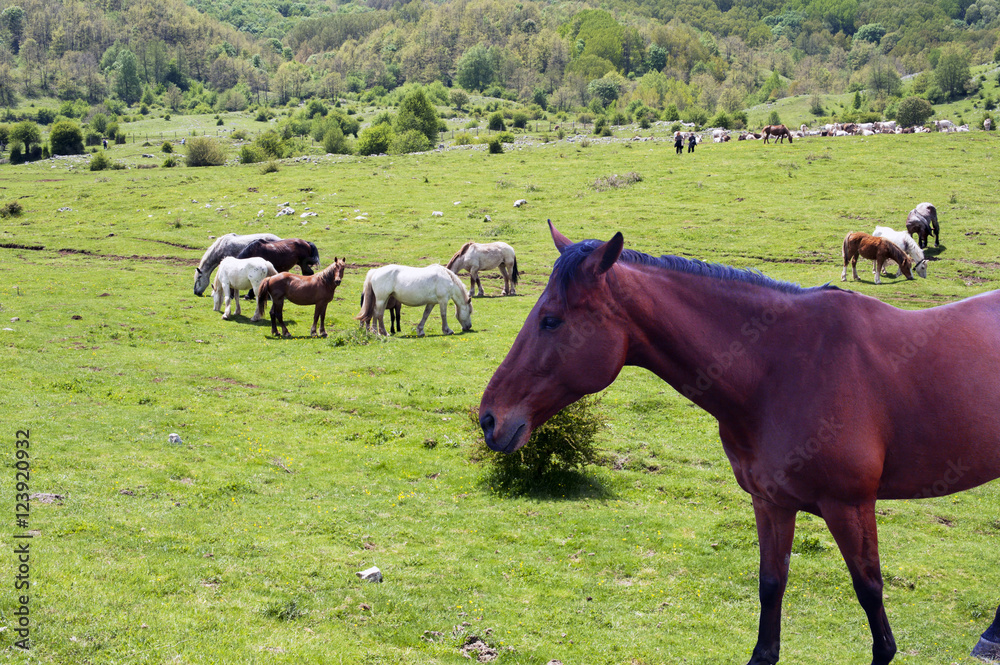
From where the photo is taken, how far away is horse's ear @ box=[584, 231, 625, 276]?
3.87m

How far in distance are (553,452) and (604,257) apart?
24.0 ft

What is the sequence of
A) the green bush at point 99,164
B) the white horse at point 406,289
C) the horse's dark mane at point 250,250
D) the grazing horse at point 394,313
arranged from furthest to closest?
the green bush at point 99,164
the horse's dark mane at point 250,250
the grazing horse at point 394,313
the white horse at point 406,289

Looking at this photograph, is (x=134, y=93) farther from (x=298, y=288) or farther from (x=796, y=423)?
(x=796, y=423)

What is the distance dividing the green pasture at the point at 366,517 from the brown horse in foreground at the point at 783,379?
2653 millimetres

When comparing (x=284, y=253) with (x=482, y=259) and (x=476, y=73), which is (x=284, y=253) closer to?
(x=482, y=259)

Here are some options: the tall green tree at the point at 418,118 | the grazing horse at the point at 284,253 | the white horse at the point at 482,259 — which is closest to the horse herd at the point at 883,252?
the white horse at the point at 482,259

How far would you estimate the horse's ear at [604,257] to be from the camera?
3.87 meters

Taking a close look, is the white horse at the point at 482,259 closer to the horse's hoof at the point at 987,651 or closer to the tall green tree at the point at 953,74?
the horse's hoof at the point at 987,651

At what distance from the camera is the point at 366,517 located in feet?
31.7

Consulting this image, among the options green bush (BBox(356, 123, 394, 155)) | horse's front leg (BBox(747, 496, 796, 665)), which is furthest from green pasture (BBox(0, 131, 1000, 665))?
green bush (BBox(356, 123, 394, 155))

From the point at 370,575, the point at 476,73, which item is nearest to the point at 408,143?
the point at 370,575

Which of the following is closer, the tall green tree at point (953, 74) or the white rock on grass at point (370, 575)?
the white rock on grass at point (370, 575)

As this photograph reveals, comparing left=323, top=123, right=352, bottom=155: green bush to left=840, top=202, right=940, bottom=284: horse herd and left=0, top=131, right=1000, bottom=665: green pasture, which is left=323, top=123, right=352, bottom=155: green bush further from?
left=840, top=202, right=940, bottom=284: horse herd

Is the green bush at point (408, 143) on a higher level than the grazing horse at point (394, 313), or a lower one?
higher
